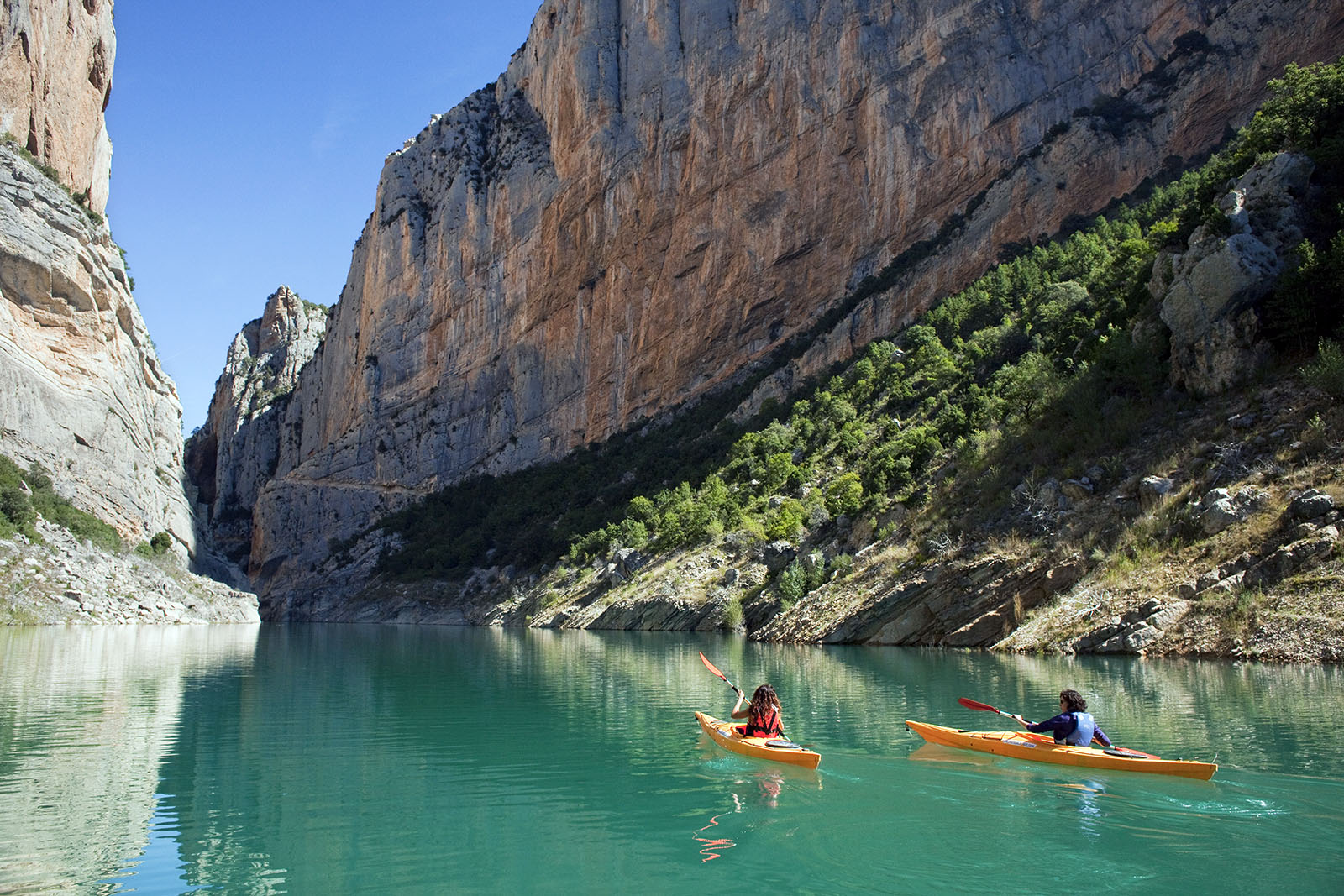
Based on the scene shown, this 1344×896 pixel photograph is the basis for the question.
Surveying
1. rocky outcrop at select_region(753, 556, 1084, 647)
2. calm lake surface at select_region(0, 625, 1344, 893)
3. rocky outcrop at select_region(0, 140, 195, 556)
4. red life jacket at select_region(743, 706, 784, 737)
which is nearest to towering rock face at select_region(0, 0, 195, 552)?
rocky outcrop at select_region(0, 140, 195, 556)

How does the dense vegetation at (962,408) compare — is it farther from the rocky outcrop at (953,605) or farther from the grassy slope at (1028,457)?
the rocky outcrop at (953,605)

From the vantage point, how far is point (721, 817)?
34.3 feet

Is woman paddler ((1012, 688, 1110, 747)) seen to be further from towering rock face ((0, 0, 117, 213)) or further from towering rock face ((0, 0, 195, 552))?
towering rock face ((0, 0, 117, 213))

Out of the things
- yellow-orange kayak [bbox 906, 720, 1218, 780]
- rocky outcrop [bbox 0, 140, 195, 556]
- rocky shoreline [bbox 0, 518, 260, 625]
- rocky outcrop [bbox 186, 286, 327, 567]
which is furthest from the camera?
rocky outcrop [bbox 186, 286, 327, 567]

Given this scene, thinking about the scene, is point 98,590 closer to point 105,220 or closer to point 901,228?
point 105,220

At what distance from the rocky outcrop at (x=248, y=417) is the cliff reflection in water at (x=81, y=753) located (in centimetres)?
9167

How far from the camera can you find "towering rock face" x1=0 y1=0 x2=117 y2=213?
62719 mm

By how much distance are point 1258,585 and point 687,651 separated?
17725 mm

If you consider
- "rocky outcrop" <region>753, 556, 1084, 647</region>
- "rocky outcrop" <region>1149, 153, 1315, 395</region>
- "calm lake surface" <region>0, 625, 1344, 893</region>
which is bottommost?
"calm lake surface" <region>0, 625, 1344, 893</region>

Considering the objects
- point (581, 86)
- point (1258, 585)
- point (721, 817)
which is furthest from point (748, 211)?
point (721, 817)

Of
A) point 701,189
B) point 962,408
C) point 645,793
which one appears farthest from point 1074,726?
point 701,189

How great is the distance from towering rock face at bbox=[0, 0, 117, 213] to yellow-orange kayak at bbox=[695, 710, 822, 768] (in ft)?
232

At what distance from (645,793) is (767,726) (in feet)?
9.83

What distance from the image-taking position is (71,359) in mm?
61250
